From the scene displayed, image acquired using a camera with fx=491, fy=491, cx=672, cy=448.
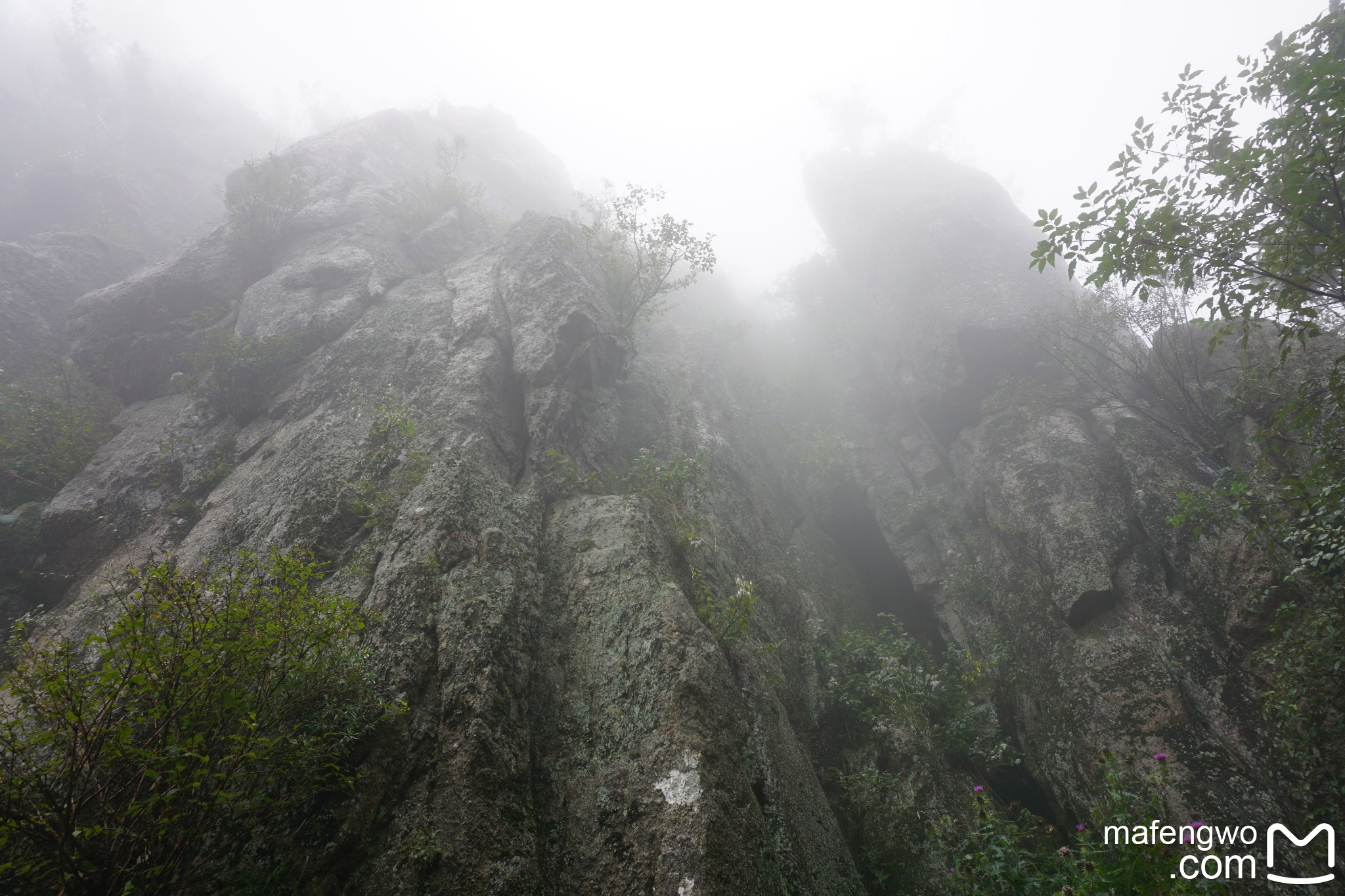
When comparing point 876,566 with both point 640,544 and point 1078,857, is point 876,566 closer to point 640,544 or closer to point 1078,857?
point 1078,857

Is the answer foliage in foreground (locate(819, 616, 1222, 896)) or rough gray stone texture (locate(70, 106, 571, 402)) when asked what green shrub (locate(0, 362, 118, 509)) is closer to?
rough gray stone texture (locate(70, 106, 571, 402))

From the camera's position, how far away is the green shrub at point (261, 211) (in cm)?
1592

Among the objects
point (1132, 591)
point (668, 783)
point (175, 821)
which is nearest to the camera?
point (175, 821)

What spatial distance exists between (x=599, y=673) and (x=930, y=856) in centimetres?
Answer: 530

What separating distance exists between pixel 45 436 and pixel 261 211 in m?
9.16

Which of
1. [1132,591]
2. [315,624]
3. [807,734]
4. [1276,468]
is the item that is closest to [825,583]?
[807,734]

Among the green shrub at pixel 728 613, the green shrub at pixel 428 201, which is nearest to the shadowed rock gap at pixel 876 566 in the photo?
the green shrub at pixel 728 613

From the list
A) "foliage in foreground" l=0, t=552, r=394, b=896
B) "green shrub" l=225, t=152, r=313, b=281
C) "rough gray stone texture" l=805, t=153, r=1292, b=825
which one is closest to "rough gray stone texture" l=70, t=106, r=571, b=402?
"green shrub" l=225, t=152, r=313, b=281

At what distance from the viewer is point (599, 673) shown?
631cm

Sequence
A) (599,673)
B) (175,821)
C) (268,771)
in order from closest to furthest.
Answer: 1. (175,821)
2. (268,771)
3. (599,673)

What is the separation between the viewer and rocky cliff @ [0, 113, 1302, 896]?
5242 mm

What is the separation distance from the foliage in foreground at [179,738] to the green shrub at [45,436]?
8738 millimetres

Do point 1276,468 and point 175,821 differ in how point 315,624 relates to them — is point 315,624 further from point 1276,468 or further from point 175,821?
point 1276,468

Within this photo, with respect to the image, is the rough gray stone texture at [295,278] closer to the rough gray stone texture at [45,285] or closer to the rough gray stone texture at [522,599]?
the rough gray stone texture at [522,599]
